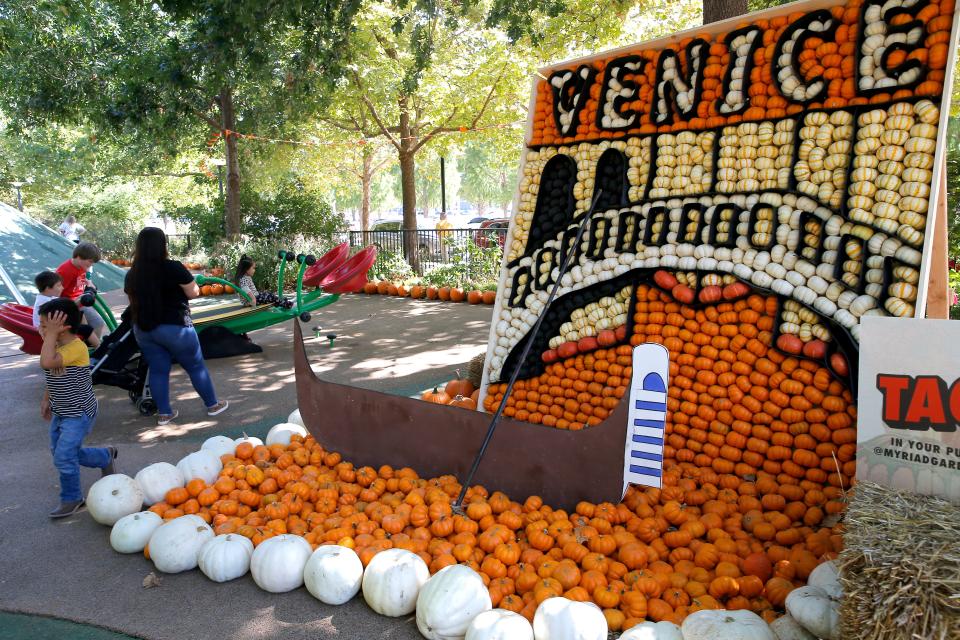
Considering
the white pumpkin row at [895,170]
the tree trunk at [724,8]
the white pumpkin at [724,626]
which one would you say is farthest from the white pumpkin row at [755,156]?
the white pumpkin at [724,626]

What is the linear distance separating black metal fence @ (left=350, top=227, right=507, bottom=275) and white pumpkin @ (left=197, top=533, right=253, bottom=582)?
10831 mm

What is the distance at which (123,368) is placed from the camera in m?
6.39

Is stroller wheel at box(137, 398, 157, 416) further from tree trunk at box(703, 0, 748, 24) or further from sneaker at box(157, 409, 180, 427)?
tree trunk at box(703, 0, 748, 24)

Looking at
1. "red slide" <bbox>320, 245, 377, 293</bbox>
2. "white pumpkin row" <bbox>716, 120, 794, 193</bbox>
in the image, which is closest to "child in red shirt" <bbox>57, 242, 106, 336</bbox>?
"red slide" <bbox>320, 245, 377, 293</bbox>

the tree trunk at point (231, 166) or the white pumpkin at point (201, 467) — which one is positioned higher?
the tree trunk at point (231, 166)

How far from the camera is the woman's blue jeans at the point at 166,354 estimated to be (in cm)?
557

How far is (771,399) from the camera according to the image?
13.0 ft

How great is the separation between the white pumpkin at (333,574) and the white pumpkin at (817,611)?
1.91 meters

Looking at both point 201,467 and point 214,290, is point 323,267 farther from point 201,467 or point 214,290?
point 214,290


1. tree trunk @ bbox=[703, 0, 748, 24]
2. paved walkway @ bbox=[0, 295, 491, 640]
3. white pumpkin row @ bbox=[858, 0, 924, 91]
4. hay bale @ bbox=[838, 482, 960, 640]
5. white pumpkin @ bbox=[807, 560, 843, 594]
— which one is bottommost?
paved walkway @ bbox=[0, 295, 491, 640]

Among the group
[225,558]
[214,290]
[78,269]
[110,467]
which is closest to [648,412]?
[225,558]

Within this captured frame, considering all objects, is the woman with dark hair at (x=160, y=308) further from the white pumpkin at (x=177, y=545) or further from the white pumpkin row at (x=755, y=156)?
the white pumpkin row at (x=755, y=156)

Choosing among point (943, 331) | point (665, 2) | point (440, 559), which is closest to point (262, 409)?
point (440, 559)

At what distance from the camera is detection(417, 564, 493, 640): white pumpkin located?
282cm
